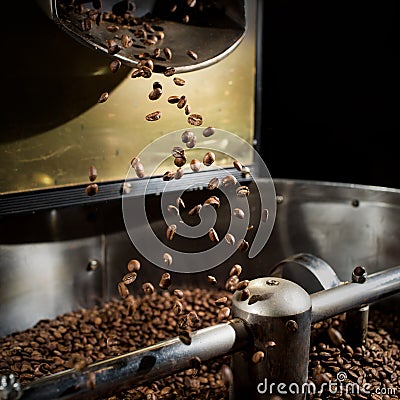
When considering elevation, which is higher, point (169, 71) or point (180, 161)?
point (169, 71)

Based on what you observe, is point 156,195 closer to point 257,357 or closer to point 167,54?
point 167,54

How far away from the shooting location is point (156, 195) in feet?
5.02

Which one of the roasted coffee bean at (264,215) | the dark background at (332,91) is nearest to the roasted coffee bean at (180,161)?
the roasted coffee bean at (264,215)

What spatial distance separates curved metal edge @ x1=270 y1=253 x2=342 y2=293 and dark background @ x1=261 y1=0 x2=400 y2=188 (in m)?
0.78

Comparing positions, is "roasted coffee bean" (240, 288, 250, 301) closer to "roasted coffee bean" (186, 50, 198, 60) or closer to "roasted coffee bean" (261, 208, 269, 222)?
"roasted coffee bean" (261, 208, 269, 222)

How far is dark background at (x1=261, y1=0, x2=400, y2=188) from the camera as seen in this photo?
194cm

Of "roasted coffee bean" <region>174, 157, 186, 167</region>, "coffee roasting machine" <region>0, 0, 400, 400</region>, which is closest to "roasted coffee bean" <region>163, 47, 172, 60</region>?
"coffee roasting machine" <region>0, 0, 400, 400</region>

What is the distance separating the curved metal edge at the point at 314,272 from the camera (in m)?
1.31

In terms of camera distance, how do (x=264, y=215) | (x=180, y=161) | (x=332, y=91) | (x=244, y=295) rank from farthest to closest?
(x=332, y=91) → (x=264, y=215) → (x=180, y=161) → (x=244, y=295)

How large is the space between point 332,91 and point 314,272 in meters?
1.02

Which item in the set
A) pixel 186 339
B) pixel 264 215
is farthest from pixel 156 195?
pixel 186 339

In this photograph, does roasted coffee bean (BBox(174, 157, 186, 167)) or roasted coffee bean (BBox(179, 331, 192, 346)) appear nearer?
roasted coffee bean (BBox(179, 331, 192, 346))

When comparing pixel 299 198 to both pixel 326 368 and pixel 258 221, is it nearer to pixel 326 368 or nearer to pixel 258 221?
pixel 258 221

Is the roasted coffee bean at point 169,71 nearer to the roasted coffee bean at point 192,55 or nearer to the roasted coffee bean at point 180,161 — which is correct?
the roasted coffee bean at point 192,55
